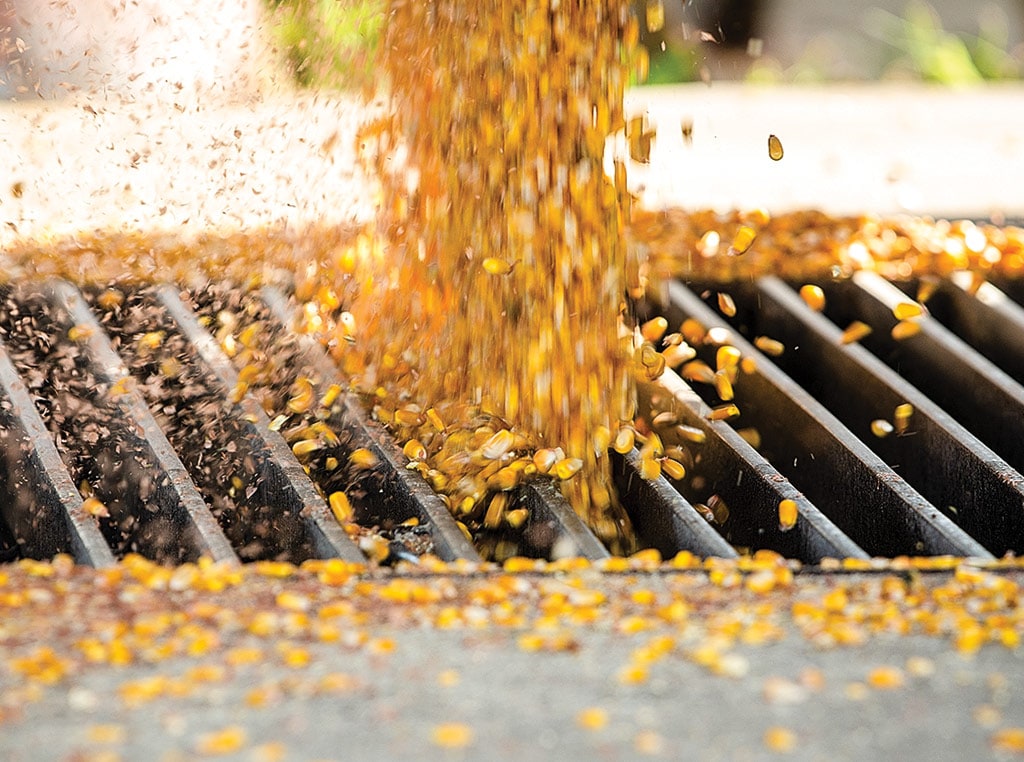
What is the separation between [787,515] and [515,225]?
0.67 meters

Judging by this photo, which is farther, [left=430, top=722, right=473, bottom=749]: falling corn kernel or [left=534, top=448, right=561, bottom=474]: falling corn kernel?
[left=534, top=448, right=561, bottom=474]: falling corn kernel

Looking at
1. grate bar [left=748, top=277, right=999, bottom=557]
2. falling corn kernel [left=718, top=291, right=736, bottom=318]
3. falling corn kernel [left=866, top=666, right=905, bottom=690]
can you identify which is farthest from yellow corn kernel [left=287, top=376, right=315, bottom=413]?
falling corn kernel [left=866, top=666, right=905, bottom=690]

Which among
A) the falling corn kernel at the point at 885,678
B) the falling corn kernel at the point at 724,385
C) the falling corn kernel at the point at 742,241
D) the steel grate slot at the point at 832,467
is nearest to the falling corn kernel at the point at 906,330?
the steel grate slot at the point at 832,467

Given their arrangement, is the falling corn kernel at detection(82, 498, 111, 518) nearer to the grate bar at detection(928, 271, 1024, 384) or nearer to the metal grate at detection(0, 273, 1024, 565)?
the metal grate at detection(0, 273, 1024, 565)

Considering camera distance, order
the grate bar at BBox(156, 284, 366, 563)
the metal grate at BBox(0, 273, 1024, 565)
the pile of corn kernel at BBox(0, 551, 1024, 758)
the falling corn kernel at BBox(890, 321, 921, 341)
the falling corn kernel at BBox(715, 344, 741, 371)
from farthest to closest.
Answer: the falling corn kernel at BBox(890, 321, 921, 341), the falling corn kernel at BBox(715, 344, 741, 371), the metal grate at BBox(0, 273, 1024, 565), the grate bar at BBox(156, 284, 366, 563), the pile of corn kernel at BBox(0, 551, 1024, 758)

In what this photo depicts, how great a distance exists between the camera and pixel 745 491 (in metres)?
2.31

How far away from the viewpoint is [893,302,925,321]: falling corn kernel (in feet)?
9.32

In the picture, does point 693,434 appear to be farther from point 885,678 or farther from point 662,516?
point 885,678

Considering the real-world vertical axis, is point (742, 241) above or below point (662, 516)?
above

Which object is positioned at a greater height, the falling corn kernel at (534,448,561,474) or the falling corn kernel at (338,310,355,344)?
the falling corn kernel at (338,310,355,344)

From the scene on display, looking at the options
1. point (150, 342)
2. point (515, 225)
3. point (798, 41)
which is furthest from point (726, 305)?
point (798, 41)

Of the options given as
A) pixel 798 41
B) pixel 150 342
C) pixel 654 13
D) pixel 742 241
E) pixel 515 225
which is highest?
pixel 798 41

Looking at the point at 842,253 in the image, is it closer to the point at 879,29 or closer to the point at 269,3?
the point at 269,3

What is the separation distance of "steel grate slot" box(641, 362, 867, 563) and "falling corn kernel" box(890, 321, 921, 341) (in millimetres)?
561
